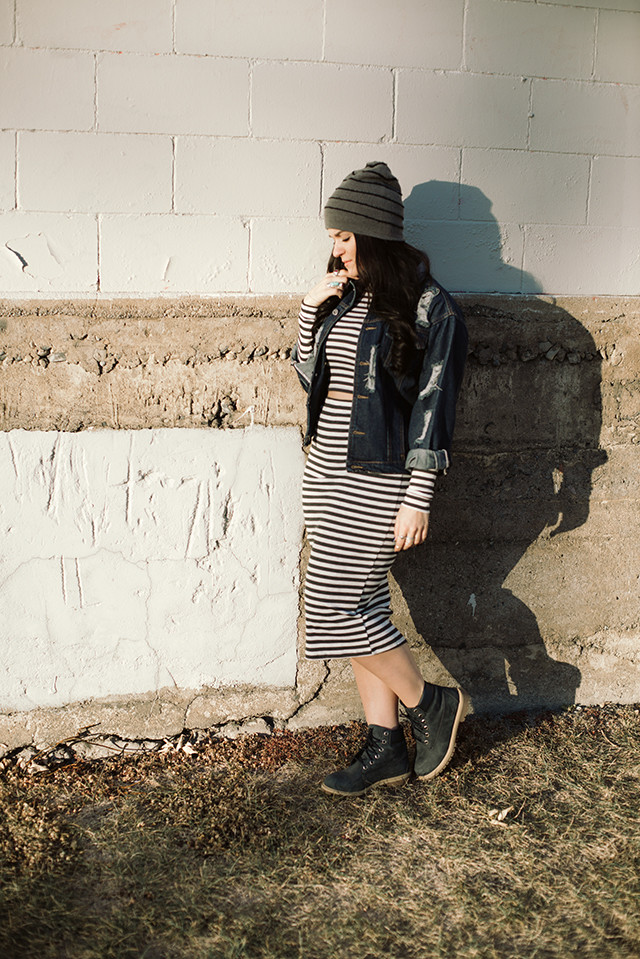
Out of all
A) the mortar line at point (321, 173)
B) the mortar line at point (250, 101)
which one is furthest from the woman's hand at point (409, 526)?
the mortar line at point (250, 101)

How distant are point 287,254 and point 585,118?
4.19 feet

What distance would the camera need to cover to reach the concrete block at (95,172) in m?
2.89

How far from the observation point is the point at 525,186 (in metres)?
3.20

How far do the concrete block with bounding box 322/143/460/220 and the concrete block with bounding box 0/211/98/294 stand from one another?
880 mm

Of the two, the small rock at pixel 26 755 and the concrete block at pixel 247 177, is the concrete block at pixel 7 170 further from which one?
the small rock at pixel 26 755

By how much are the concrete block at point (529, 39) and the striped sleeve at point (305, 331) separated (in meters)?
1.17

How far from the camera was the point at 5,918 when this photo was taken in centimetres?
232

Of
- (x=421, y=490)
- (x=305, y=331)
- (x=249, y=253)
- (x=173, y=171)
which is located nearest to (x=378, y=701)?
(x=421, y=490)

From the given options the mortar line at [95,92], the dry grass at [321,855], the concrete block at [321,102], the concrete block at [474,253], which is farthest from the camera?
the concrete block at [474,253]

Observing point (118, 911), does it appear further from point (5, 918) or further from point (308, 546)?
point (308, 546)

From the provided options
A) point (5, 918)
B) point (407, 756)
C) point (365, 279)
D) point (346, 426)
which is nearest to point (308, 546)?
point (346, 426)

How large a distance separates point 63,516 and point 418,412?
1.35m

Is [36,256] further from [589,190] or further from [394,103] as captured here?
[589,190]

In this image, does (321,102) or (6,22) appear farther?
(321,102)
